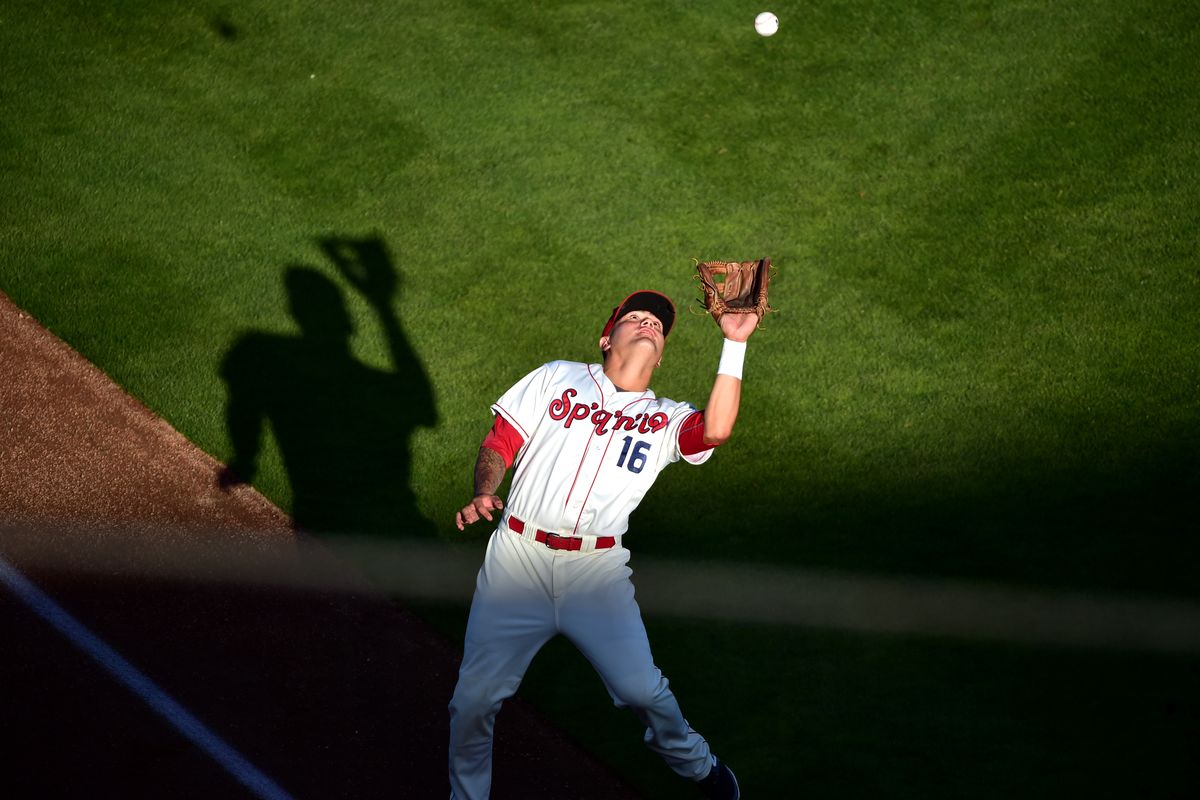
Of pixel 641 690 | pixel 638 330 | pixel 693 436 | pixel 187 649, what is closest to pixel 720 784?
pixel 641 690

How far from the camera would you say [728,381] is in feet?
14.8

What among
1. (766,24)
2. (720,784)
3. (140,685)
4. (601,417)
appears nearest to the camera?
(601,417)

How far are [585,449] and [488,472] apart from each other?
0.40 metres

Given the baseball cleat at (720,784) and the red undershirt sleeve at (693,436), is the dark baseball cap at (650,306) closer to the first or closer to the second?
the red undershirt sleeve at (693,436)

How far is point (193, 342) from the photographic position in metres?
7.31

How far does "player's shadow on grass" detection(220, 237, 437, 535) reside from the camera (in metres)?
6.54

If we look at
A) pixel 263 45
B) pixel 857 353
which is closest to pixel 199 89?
pixel 263 45

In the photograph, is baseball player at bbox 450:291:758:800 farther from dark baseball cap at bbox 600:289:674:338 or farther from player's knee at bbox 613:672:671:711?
dark baseball cap at bbox 600:289:674:338

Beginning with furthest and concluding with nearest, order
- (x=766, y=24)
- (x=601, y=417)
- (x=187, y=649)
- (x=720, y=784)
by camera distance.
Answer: (x=766, y=24) < (x=187, y=649) < (x=720, y=784) < (x=601, y=417)

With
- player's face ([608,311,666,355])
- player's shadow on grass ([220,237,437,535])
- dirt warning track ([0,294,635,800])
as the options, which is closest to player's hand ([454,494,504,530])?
player's face ([608,311,666,355])

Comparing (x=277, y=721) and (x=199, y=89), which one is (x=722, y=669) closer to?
(x=277, y=721)

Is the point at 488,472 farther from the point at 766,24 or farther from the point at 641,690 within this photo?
the point at 766,24

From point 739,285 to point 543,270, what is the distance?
10.1 feet

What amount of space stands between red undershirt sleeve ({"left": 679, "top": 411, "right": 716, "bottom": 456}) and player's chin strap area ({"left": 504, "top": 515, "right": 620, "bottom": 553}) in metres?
0.46
